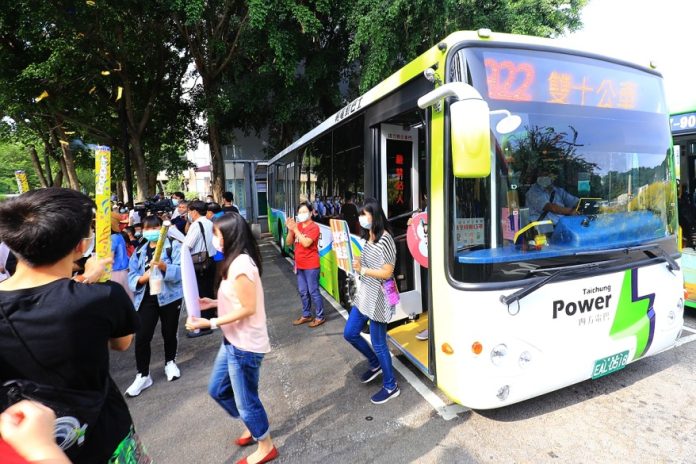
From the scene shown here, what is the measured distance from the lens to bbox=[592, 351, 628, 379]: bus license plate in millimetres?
3051

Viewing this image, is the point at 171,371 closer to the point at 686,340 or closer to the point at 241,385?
the point at 241,385

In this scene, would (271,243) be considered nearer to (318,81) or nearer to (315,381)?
(318,81)

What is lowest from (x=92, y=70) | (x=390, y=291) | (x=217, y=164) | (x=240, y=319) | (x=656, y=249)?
(x=390, y=291)

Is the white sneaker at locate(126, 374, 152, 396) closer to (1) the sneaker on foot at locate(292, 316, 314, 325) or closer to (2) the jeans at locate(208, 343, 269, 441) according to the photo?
(2) the jeans at locate(208, 343, 269, 441)

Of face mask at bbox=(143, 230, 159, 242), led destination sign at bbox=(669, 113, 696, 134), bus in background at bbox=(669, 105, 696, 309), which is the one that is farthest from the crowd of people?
led destination sign at bbox=(669, 113, 696, 134)

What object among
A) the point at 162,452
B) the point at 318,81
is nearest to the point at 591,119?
the point at 162,452

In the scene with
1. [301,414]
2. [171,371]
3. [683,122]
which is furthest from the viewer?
[683,122]

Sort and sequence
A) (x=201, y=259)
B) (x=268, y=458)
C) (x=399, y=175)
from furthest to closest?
(x=201, y=259) → (x=399, y=175) → (x=268, y=458)

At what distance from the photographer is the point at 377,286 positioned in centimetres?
352

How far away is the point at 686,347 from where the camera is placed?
4.33 metres

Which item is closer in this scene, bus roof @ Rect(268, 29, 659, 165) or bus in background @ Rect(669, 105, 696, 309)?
bus roof @ Rect(268, 29, 659, 165)

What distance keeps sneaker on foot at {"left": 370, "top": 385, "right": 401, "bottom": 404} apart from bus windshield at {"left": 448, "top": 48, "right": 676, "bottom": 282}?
1438mm

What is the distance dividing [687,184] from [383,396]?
18.3ft

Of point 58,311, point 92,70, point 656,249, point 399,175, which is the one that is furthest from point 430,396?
point 92,70
